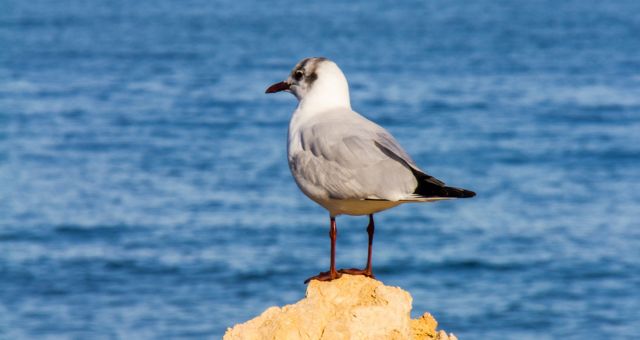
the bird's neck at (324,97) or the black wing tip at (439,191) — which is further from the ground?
the bird's neck at (324,97)

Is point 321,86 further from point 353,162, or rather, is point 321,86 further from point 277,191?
point 277,191

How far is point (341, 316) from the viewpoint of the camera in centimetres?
737

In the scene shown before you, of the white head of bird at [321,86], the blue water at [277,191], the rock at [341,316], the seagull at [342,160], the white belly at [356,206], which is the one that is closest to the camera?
the rock at [341,316]

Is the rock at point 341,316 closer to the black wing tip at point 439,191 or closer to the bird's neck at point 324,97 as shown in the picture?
the black wing tip at point 439,191

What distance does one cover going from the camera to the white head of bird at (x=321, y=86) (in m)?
8.27

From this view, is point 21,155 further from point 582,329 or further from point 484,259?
point 582,329

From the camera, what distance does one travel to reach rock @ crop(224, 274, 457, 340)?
23.9 feet

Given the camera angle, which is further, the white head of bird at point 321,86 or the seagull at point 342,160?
the white head of bird at point 321,86

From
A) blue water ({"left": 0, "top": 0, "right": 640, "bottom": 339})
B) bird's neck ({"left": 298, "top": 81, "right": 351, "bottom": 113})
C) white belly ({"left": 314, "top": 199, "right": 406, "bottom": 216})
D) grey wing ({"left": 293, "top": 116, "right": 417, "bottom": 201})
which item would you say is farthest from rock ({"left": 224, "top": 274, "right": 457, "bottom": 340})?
blue water ({"left": 0, "top": 0, "right": 640, "bottom": 339})

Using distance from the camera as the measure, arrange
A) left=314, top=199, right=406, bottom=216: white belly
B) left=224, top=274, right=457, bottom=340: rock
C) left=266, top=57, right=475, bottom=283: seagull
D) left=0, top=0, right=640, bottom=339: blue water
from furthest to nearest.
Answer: left=0, top=0, right=640, bottom=339: blue water < left=314, top=199, right=406, bottom=216: white belly < left=266, top=57, right=475, bottom=283: seagull < left=224, top=274, right=457, bottom=340: rock

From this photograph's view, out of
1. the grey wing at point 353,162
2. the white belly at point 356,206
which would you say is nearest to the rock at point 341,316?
the white belly at point 356,206

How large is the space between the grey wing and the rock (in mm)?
587

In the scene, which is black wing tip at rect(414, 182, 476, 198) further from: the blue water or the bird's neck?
the blue water

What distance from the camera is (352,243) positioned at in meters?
27.6
